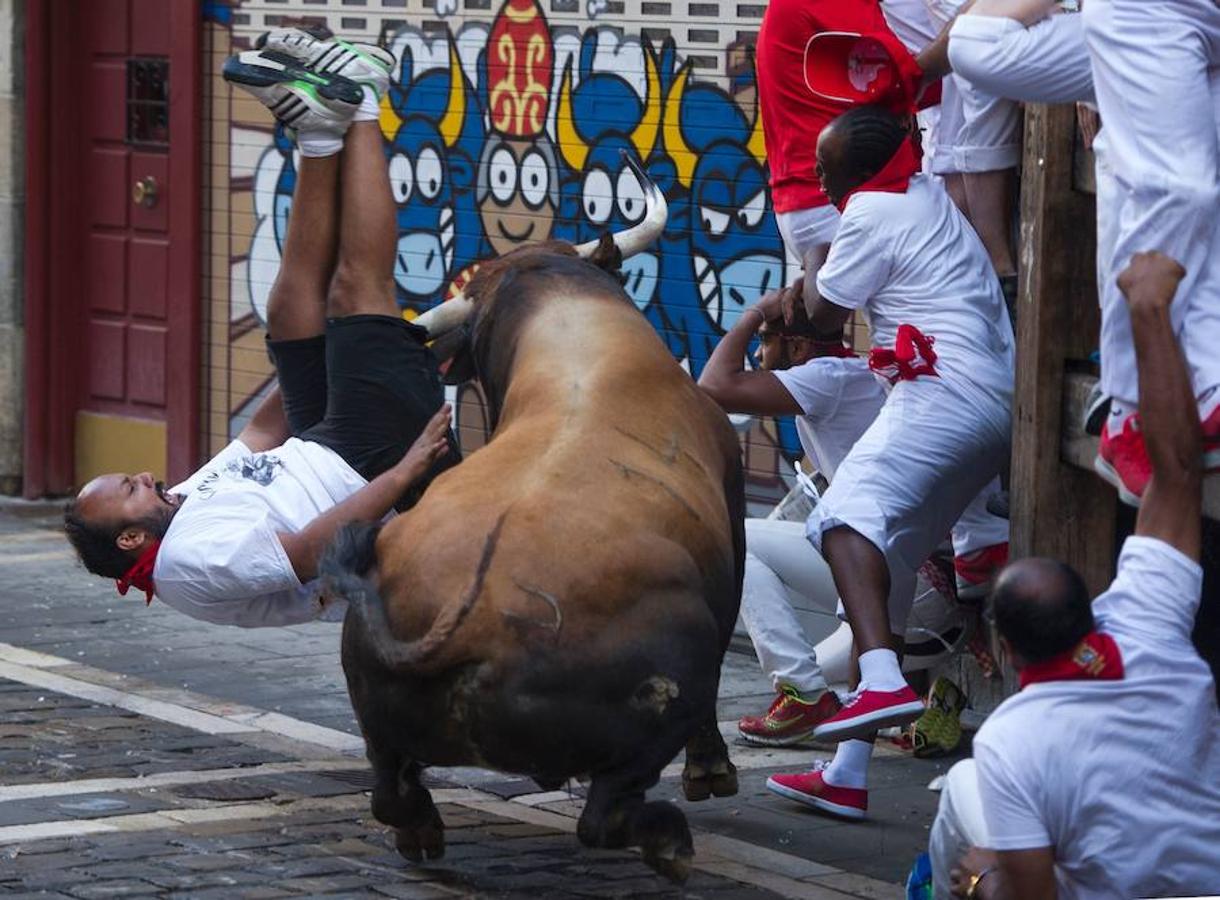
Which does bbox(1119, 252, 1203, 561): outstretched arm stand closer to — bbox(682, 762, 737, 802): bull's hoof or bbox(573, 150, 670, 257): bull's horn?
bbox(682, 762, 737, 802): bull's hoof

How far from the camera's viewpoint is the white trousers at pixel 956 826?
16.7ft

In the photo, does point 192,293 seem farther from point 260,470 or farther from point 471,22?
point 260,470

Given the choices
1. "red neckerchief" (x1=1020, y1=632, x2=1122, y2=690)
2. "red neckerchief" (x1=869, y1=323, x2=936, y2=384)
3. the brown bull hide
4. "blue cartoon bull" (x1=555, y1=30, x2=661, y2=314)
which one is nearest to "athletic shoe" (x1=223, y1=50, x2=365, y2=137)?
the brown bull hide

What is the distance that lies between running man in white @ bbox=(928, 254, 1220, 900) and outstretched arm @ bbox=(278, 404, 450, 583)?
7.14 feet

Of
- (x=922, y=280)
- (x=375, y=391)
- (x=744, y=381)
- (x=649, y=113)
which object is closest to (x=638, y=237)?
(x=744, y=381)

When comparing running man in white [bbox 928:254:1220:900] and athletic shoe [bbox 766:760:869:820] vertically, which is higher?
running man in white [bbox 928:254:1220:900]

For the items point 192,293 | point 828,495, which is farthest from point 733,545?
point 192,293

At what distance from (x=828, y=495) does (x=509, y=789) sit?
133cm

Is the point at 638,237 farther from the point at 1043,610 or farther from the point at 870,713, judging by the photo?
the point at 1043,610

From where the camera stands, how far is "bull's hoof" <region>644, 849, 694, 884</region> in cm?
588

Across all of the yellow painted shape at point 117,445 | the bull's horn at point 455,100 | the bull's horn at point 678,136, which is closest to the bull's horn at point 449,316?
the bull's horn at point 678,136

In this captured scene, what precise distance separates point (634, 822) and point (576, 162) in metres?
5.40

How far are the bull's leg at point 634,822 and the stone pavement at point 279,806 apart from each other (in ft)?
1.31

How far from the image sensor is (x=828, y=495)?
714cm
